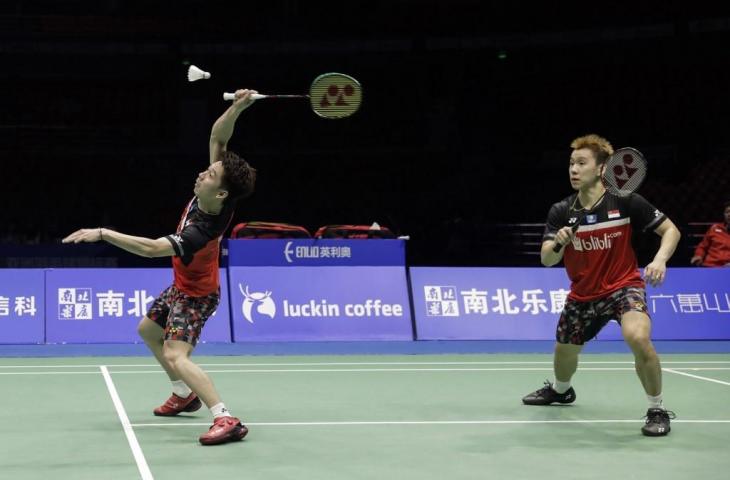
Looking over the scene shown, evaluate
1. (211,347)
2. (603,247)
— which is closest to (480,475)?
(603,247)

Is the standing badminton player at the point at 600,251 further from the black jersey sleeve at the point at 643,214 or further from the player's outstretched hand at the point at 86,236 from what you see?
the player's outstretched hand at the point at 86,236

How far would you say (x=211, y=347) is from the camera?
9.87 m

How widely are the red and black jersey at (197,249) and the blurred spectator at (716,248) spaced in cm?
742

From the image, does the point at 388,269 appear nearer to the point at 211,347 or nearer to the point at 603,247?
the point at 211,347

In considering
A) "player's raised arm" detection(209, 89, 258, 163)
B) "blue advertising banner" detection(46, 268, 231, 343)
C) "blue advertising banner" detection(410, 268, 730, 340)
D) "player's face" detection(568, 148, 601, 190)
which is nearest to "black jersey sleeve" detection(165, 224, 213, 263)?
"player's raised arm" detection(209, 89, 258, 163)

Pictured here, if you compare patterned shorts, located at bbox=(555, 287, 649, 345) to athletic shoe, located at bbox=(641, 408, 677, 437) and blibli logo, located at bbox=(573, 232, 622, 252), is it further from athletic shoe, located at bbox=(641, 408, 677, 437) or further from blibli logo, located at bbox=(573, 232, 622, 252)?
athletic shoe, located at bbox=(641, 408, 677, 437)

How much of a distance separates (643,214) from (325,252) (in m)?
5.19

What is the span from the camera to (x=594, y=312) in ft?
20.1

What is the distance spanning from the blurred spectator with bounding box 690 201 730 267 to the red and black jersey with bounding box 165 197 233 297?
7416mm

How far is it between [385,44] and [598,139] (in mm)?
Result: 18746

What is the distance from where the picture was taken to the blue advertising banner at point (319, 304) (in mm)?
10273

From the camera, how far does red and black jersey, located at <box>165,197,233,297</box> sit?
5281mm

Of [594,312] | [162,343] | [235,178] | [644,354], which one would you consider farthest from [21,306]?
[644,354]

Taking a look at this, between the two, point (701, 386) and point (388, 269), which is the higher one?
point (388, 269)
